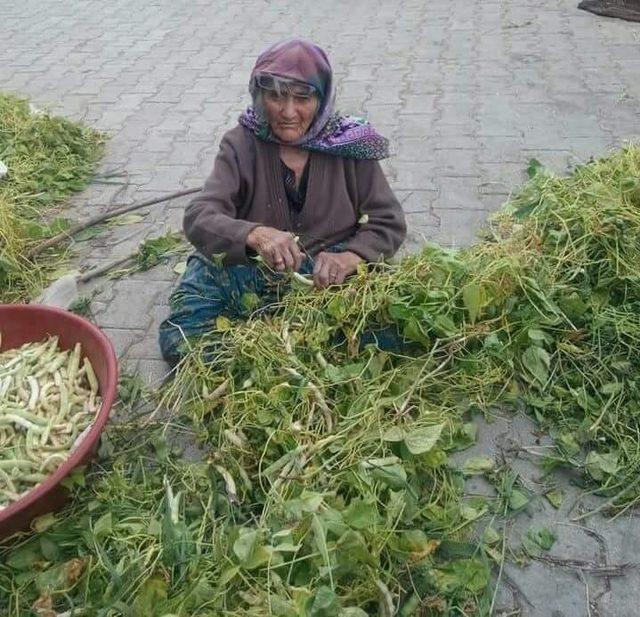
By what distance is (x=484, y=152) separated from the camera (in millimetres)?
3834

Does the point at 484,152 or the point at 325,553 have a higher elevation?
the point at 325,553

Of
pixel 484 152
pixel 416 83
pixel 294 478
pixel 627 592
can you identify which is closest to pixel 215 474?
pixel 294 478

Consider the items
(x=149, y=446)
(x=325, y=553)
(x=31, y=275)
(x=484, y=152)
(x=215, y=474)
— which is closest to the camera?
(x=325, y=553)

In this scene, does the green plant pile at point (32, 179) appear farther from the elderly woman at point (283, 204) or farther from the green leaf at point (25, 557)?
the green leaf at point (25, 557)

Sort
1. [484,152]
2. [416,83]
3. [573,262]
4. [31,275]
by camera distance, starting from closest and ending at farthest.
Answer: [573,262], [31,275], [484,152], [416,83]

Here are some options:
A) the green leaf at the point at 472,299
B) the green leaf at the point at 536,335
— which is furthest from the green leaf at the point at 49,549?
the green leaf at the point at 536,335

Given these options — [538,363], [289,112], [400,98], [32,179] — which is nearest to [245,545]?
[538,363]

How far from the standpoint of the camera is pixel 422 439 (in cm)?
184

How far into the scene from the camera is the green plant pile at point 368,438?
5.15 ft

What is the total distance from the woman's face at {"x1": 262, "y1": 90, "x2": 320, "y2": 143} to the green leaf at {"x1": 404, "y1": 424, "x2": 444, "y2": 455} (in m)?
1.01

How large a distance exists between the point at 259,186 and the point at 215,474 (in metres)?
0.97

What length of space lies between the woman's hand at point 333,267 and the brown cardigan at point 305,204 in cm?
6

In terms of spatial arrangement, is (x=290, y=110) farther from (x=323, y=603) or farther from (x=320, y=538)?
(x=323, y=603)

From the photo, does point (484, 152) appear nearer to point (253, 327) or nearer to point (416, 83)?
point (416, 83)
